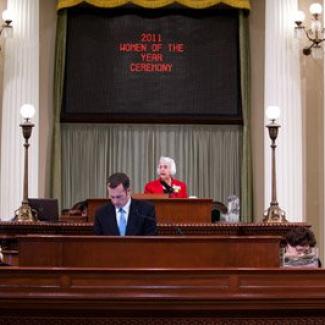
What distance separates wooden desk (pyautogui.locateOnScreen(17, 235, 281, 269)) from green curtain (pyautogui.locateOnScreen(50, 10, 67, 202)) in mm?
8210

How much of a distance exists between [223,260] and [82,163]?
28.3ft

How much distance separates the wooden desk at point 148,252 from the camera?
6551 millimetres

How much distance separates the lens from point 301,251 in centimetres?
657

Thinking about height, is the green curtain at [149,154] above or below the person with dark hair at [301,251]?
above

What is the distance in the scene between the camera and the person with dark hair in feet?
21.2

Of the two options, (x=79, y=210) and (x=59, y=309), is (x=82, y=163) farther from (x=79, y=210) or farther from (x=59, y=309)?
(x=59, y=309)

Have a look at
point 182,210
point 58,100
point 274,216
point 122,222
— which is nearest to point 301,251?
point 122,222

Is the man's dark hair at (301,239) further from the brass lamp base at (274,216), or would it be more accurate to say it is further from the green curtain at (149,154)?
the green curtain at (149,154)

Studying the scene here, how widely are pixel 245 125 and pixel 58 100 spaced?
10.7ft

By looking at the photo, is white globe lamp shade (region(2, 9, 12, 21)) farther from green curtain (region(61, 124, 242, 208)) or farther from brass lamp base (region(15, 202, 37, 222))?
brass lamp base (region(15, 202, 37, 222))

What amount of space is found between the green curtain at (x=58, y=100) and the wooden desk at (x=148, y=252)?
821 centimetres

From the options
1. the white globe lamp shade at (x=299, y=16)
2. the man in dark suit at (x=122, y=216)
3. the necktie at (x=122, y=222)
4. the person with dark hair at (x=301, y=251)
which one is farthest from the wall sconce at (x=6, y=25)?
the person with dark hair at (x=301, y=251)

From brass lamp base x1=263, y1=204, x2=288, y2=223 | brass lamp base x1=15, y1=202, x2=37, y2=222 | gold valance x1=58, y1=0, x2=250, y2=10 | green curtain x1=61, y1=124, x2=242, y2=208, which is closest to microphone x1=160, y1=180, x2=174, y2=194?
brass lamp base x1=263, y1=204, x2=288, y2=223

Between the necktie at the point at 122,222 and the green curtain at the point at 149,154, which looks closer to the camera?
the necktie at the point at 122,222
